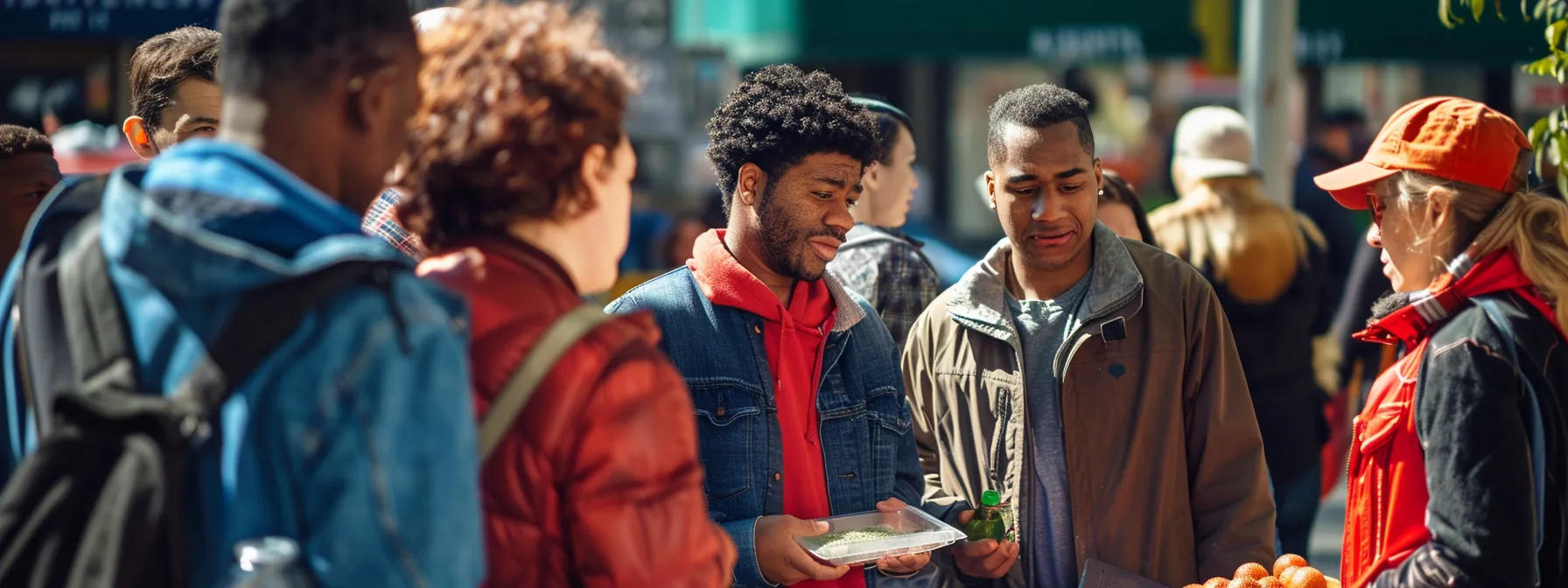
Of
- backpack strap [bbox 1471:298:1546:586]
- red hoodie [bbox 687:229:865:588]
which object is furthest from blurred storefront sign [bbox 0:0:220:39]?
backpack strap [bbox 1471:298:1546:586]

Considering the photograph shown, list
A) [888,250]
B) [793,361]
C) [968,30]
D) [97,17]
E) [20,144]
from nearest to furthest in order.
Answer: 1. [793,361]
2. [20,144]
3. [888,250]
4. [97,17]
5. [968,30]

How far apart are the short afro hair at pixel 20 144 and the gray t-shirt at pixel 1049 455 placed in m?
2.32

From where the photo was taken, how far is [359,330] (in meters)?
1.80

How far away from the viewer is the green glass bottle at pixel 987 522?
3402 mm

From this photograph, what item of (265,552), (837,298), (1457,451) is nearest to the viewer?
(265,552)

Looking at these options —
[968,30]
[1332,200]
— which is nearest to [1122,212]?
[1332,200]

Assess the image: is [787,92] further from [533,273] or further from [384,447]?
[384,447]

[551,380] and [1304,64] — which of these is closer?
[551,380]

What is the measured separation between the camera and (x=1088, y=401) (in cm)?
357

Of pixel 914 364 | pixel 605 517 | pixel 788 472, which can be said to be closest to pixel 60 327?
pixel 605 517

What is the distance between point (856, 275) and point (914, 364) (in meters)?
0.69

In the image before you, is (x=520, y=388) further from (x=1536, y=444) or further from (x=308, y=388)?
(x=1536, y=444)

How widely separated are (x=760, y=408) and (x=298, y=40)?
57.8 inches

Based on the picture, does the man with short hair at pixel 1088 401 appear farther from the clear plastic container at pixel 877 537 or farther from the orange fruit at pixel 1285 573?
the clear plastic container at pixel 877 537
